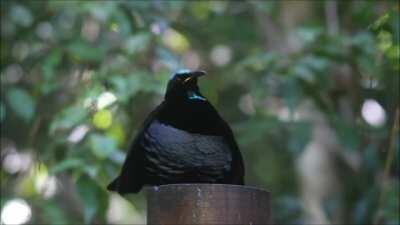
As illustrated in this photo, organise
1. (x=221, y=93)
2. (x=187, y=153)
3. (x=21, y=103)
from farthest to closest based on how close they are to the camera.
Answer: (x=221, y=93) < (x=21, y=103) < (x=187, y=153)

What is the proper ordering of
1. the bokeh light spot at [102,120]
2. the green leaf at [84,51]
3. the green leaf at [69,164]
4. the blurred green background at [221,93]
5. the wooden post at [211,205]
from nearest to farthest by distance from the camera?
1. the wooden post at [211,205]
2. the green leaf at [69,164]
3. the blurred green background at [221,93]
4. the bokeh light spot at [102,120]
5. the green leaf at [84,51]

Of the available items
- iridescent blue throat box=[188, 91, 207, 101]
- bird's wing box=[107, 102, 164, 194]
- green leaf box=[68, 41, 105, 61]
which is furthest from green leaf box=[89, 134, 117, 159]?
iridescent blue throat box=[188, 91, 207, 101]

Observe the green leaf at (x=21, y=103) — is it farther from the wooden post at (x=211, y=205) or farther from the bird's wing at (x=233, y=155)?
the wooden post at (x=211, y=205)

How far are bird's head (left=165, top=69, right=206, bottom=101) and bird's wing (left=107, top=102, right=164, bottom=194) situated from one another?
0.06m

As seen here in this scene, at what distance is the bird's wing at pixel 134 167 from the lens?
319cm

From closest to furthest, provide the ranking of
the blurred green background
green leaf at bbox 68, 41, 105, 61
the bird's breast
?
the bird's breast, the blurred green background, green leaf at bbox 68, 41, 105, 61

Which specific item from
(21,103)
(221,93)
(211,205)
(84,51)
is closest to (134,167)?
(211,205)

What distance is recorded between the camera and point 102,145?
4.41 metres

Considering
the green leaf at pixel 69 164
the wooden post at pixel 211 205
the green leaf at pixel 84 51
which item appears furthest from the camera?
the green leaf at pixel 84 51

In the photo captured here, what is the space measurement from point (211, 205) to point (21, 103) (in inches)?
99.8

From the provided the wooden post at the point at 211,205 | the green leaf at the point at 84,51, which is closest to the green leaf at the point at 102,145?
the green leaf at the point at 84,51

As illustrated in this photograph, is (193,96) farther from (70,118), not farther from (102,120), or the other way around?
(102,120)

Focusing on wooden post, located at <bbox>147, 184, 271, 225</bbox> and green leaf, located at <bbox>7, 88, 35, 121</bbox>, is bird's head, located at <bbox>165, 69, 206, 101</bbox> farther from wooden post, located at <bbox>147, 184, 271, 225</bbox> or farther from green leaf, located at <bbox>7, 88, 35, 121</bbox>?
green leaf, located at <bbox>7, 88, 35, 121</bbox>

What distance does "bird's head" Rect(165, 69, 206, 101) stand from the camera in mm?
3211
